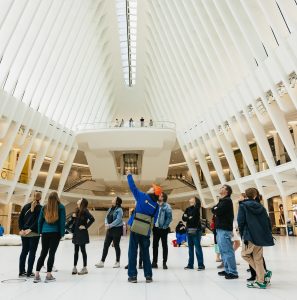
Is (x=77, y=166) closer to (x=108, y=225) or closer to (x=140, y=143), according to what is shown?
(x=140, y=143)

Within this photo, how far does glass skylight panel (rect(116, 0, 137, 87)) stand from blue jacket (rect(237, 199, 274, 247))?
23.8 meters

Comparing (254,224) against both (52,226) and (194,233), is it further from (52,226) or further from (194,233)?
(52,226)

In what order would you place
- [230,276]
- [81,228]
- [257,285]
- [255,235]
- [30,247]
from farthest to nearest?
1. [81,228]
2. [30,247]
3. [230,276]
4. [255,235]
5. [257,285]

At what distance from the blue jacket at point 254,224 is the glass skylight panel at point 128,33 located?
78.1 ft

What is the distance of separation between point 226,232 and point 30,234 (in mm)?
3556

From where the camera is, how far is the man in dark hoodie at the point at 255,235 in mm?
4840

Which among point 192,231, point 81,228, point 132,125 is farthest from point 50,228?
point 132,125

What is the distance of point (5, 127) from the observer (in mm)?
19703

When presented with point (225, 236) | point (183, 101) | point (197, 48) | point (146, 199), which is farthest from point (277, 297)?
point (183, 101)

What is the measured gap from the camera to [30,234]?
5773mm

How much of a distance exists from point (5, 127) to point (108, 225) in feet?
49.5

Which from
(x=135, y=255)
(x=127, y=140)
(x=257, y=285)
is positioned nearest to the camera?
(x=257, y=285)

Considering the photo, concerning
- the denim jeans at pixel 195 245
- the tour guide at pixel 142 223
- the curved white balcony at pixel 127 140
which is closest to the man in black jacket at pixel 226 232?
the denim jeans at pixel 195 245

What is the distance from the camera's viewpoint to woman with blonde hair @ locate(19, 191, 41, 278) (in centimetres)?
571
